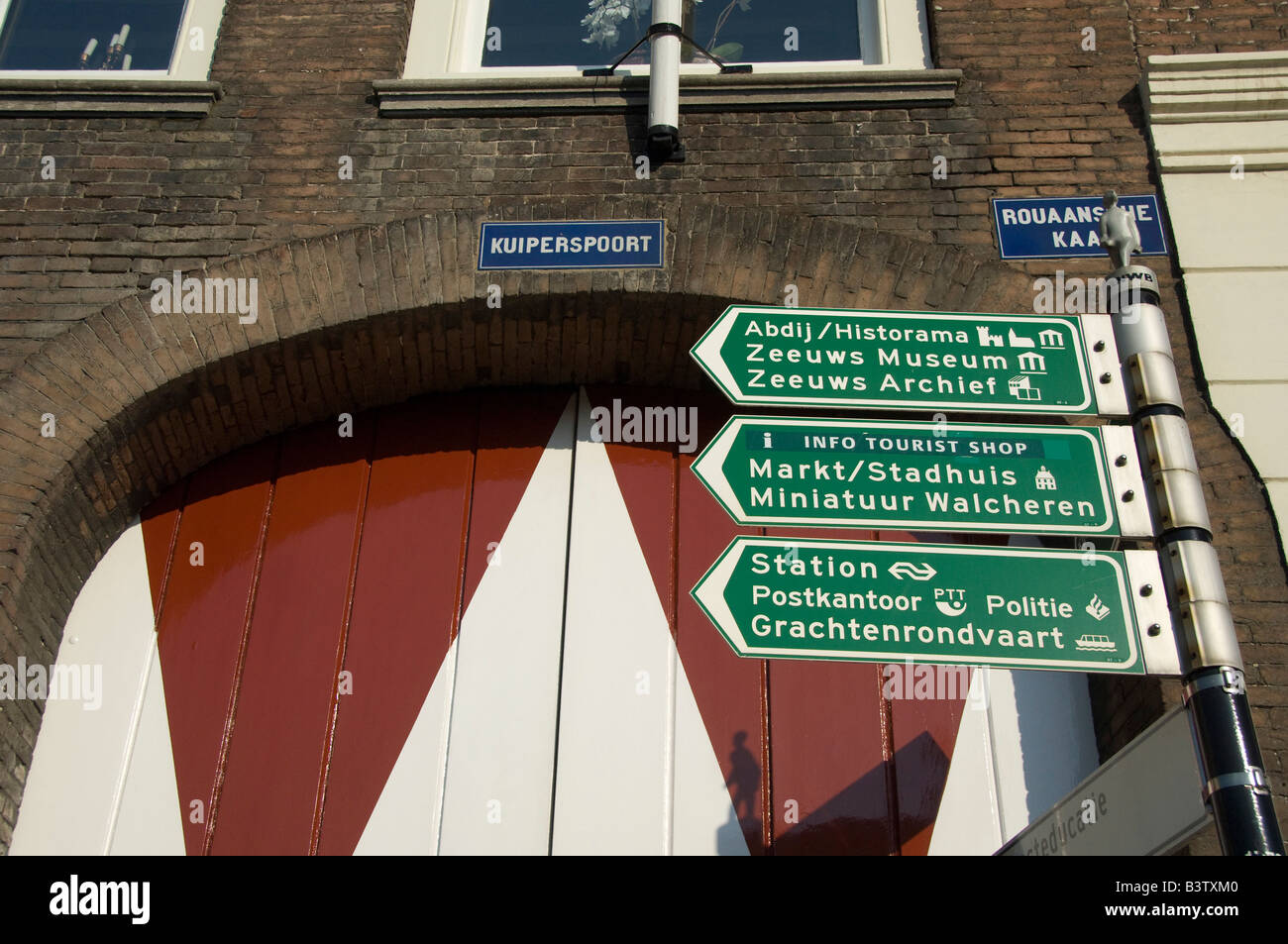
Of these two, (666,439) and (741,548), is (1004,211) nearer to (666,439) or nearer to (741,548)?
(666,439)

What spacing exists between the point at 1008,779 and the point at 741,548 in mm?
1938

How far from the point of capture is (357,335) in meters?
5.19

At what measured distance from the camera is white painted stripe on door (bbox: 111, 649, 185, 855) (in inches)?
178

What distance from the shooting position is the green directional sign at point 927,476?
10.3 feet

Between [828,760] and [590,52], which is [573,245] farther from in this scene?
[828,760]

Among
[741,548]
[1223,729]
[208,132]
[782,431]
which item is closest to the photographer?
[1223,729]

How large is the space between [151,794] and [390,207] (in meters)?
2.64

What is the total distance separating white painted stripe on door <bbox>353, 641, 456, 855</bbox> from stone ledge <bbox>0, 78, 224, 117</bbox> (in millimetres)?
3057

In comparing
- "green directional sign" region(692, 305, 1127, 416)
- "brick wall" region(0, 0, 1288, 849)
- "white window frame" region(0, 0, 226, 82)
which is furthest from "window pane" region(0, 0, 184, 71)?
"green directional sign" region(692, 305, 1127, 416)

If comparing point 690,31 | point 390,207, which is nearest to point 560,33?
point 690,31

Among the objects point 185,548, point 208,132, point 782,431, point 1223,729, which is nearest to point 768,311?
point 782,431

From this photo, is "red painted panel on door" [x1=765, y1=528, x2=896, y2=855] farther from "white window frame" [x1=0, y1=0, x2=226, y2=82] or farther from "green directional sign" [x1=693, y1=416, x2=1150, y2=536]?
"white window frame" [x1=0, y1=0, x2=226, y2=82]

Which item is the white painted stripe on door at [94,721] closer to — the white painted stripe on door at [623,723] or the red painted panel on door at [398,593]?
the red painted panel on door at [398,593]

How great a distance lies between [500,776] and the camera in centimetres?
459
